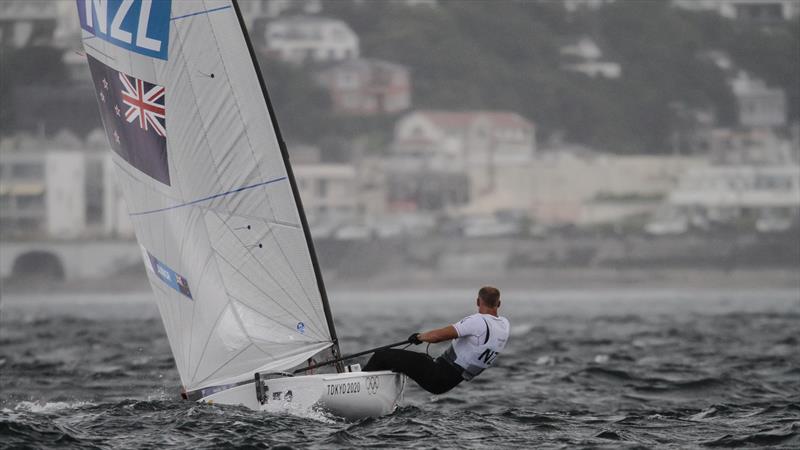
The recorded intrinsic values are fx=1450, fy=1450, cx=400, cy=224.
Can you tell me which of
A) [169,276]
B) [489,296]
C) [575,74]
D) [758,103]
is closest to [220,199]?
[169,276]

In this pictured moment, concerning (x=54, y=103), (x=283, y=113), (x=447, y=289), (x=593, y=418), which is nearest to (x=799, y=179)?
(x=447, y=289)

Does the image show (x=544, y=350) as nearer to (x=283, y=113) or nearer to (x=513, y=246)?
(x=513, y=246)

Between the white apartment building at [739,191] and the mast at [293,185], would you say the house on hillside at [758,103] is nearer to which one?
the white apartment building at [739,191]

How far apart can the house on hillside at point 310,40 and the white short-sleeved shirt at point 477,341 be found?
103 m

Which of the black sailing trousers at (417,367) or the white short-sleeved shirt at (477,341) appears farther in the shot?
the black sailing trousers at (417,367)

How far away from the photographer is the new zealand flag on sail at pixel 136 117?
12852 millimetres

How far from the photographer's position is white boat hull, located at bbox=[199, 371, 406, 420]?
1229 cm

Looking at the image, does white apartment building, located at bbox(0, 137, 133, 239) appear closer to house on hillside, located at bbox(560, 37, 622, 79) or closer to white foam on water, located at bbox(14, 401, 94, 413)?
house on hillside, located at bbox(560, 37, 622, 79)

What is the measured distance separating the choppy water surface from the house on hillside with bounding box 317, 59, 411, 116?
7950cm

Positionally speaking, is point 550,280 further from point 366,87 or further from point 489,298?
point 489,298

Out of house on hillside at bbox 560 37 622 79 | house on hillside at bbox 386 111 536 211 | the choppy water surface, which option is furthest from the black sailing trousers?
house on hillside at bbox 560 37 622 79

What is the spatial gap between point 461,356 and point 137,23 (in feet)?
13.3

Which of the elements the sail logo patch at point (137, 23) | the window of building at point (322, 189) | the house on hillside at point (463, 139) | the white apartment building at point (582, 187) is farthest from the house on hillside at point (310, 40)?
the sail logo patch at point (137, 23)

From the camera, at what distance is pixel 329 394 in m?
12.3
